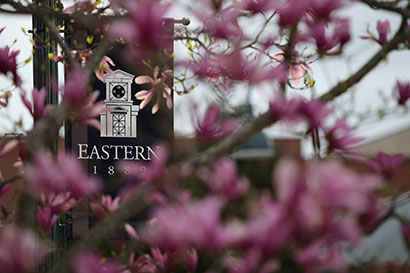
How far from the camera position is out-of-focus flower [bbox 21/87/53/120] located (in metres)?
2.22

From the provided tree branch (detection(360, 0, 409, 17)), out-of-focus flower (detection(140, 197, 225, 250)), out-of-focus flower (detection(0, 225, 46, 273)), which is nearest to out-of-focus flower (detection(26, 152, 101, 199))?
out-of-focus flower (detection(0, 225, 46, 273))

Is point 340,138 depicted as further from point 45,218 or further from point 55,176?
point 45,218

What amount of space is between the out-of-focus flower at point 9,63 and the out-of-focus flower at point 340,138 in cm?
136

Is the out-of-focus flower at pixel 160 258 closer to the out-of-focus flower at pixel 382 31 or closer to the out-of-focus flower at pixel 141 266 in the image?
the out-of-focus flower at pixel 141 266

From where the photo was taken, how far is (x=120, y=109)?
13.6 ft

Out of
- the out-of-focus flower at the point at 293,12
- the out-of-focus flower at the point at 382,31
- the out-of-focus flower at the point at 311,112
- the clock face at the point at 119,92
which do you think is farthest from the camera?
the clock face at the point at 119,92

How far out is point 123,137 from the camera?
4074 mm

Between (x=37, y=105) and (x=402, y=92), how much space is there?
1.51 meters

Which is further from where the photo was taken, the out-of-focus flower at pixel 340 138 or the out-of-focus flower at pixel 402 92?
the out-of-focus flower at pixel 402 92

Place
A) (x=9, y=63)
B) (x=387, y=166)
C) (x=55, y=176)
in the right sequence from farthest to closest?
(x=9, y=63) → (x=387, y=166) → (x=55, y=176)

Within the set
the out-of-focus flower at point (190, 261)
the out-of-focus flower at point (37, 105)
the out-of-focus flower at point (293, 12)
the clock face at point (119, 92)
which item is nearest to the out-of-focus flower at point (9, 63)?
the out-of-focus flower at point (37, 105)

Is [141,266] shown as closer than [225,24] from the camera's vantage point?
No

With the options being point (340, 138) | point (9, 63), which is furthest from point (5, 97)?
point (340, 138)

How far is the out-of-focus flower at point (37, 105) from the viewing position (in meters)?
2.22
